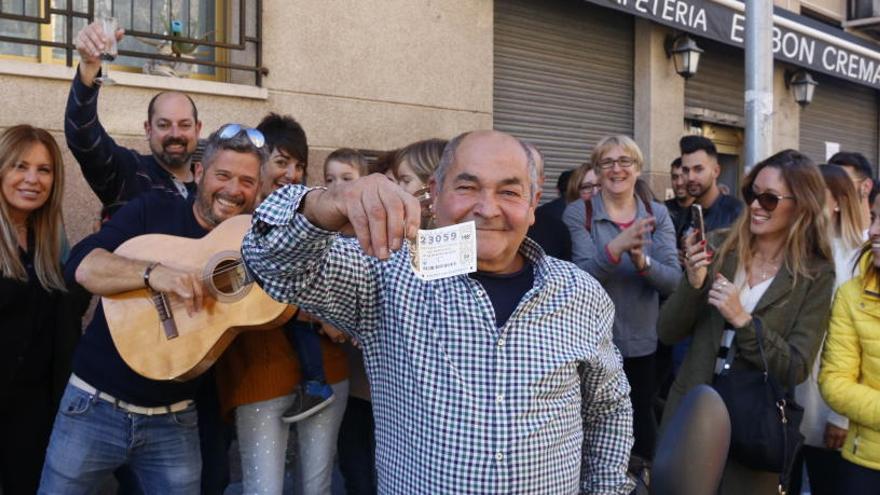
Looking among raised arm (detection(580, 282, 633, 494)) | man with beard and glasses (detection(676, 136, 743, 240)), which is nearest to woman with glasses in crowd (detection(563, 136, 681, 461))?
man with beard and glasses (detection(676, 136, 743, 240))

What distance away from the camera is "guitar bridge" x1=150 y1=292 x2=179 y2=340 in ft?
10.1

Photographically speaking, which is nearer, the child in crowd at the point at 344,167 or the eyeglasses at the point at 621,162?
the child in crowd at the point at 344,167

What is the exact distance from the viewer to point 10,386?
3.45 m

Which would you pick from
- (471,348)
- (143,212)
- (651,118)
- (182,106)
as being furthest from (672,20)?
(471,348)

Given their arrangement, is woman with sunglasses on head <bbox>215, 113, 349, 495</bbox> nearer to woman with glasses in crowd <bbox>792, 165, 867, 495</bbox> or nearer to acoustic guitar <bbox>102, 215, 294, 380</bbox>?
acoustic guitar <bbox>102, 215, 294, 380</bbox>

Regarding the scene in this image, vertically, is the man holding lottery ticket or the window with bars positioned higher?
the window with bars

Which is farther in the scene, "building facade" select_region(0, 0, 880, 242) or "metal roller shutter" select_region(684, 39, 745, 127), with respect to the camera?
"metal roller shutter" select_region(684, 39, 745, 127)

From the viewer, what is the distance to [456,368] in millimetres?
2146

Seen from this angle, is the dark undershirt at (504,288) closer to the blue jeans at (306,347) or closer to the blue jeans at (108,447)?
the blue jeans at (306,347)

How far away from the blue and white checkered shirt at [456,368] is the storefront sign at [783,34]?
644 centimetres

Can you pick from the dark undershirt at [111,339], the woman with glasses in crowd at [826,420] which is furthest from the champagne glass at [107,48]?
the woman with glasses in crowd at [826,420]

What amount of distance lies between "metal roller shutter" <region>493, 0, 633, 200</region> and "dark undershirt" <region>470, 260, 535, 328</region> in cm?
604

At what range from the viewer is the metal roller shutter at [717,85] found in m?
10.6

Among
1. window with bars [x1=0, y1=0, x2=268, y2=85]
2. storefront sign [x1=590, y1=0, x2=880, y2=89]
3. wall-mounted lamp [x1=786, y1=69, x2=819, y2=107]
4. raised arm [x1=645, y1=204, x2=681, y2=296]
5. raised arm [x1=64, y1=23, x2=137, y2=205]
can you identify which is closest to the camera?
raised arm [x1=64, y1=23, x2=137, y2=205]
